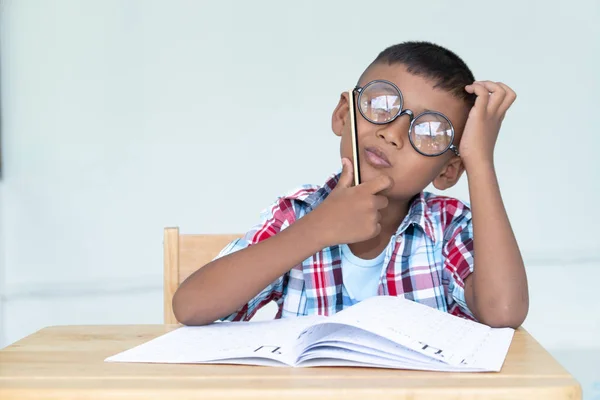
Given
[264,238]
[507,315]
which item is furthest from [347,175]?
[507,315]

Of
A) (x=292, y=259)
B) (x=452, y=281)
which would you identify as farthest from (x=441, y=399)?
(x=452, y=281)

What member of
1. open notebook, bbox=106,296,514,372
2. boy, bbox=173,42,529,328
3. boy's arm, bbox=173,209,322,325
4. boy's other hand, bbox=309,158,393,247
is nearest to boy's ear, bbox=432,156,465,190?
boy, bbox=173,42,529,328

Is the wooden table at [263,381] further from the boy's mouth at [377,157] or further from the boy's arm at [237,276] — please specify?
the boy's mouth at [377,157]

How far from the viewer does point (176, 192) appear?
2416mm

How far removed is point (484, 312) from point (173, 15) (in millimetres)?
1746

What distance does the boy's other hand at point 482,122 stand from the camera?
1.04 meters

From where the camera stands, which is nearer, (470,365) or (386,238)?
(470,365)

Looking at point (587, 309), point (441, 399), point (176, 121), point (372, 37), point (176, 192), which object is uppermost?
point (372, 37)

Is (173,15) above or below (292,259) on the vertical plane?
above

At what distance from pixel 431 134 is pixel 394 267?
0.21 m

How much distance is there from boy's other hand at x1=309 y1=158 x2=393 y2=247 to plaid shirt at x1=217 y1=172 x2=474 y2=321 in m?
0.15

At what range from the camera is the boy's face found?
1.05 meters

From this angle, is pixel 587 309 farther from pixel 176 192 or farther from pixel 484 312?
A: pixel 484 312

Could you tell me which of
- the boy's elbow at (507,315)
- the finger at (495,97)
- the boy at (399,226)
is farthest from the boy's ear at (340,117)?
the boy's elbow at (507,315)
